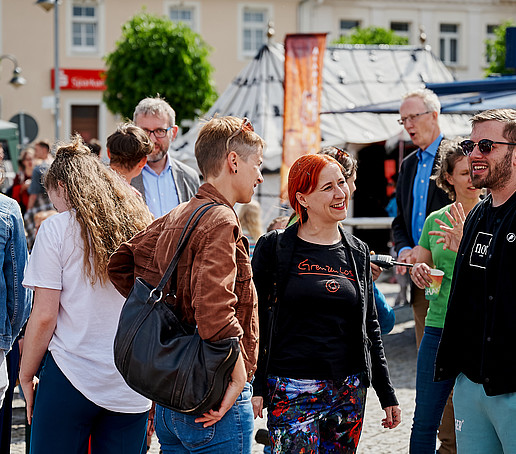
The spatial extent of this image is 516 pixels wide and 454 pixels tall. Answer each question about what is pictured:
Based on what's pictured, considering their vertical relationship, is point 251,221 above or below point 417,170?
below

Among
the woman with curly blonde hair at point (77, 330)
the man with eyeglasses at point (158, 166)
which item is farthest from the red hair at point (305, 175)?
the man with eyeglasses at point (158, 166)

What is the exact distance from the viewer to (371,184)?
631 inches

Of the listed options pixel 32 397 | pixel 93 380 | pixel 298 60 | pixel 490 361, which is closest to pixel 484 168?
pixel 490 361

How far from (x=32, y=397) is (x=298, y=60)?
8.19m

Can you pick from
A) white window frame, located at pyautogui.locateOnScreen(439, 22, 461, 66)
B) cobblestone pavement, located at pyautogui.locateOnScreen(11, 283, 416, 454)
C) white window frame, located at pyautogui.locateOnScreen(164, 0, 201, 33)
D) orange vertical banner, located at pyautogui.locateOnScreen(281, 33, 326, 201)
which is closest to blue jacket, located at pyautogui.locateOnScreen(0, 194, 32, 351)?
cobblestone pavement, located at pyautogui.locateOnScreen(11, 283, 416, 454)

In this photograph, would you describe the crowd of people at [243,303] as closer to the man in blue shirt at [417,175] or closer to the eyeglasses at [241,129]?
the eyeglasses at [241,129]

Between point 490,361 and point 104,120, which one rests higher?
point 104,120

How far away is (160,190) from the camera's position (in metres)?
5.34

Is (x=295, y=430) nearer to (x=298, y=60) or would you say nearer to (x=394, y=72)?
(x=298, y=60)

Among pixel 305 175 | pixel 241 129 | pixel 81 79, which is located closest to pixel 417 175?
pixel 305 175

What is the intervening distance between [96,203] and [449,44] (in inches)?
1237

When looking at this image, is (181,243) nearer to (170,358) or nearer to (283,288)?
(170,358)

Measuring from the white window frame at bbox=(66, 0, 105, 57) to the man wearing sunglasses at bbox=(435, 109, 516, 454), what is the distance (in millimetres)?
27361

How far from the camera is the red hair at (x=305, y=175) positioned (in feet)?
11.9
